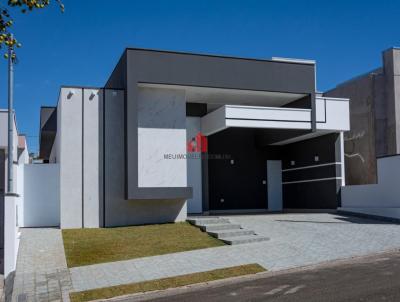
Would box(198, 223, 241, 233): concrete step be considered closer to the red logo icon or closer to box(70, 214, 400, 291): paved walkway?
box(70, 214, 400, 291): paved walkway

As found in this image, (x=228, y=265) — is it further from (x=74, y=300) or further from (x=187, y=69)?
(x=187, y=69)

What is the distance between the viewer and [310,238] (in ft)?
51.6

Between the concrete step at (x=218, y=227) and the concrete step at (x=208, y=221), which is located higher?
the concrete step at (x=208, y=221)

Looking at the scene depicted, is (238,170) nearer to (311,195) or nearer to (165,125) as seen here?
(311,195)

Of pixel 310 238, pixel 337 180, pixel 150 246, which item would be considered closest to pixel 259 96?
pixel 337 180

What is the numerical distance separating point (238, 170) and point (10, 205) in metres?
13.1

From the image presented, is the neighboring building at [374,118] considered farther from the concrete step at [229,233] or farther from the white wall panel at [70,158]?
the white wall panel at [70,158]

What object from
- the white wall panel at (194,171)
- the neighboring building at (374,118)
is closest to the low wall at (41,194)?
the white wall panel at (194,171)

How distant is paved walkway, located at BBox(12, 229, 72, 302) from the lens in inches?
430

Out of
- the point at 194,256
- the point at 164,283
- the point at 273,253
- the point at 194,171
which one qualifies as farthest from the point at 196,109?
the point at 164,283

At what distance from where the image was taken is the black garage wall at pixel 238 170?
23969mm

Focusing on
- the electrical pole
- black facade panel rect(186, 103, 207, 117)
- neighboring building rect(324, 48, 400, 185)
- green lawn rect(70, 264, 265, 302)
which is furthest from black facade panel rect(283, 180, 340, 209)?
the electrical pole

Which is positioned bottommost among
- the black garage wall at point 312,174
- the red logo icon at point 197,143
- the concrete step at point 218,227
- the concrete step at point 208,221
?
the concrete step at point 218,227

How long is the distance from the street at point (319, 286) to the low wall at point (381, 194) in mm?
7562
